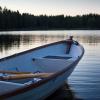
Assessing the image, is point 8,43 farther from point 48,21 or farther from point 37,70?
point 48,21

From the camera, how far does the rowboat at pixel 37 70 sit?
882 cm

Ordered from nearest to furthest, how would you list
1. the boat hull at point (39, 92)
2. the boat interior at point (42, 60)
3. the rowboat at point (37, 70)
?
the boat hull at point (39, 92), the rowboat at point (37, 70), the boat interior at point (42, 60)

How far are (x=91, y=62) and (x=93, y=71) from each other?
422 centimetres

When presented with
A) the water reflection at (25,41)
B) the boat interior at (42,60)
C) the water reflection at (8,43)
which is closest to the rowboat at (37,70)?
the boat interior at (42,60)

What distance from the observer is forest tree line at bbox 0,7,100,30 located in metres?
168

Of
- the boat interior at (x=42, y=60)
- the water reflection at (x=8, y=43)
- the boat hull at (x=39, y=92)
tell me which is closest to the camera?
the boat hull at (x=39, y=92)

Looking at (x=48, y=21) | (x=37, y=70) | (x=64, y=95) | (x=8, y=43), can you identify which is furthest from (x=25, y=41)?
(x=48, y=21)

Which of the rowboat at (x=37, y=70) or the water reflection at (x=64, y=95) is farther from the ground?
the rowboat at (x=37, y=70)

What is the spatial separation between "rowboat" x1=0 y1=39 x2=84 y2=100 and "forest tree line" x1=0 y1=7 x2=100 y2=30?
476ft

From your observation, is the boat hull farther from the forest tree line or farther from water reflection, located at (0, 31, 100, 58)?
the forest tree line

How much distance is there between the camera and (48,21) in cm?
18975

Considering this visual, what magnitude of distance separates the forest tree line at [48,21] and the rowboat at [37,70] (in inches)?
5718

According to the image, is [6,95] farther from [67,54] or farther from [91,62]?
[91,62]

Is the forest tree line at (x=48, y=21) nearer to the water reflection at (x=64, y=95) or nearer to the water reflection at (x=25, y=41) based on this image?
the water reflection at (x=25, y=41)
